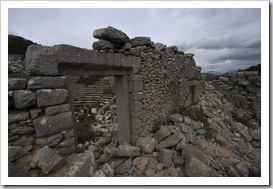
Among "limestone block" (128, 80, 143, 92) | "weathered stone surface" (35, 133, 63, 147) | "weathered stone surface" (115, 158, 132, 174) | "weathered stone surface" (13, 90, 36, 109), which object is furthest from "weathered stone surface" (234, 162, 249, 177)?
"weathered stone surface" (13, 90, 36, 109)

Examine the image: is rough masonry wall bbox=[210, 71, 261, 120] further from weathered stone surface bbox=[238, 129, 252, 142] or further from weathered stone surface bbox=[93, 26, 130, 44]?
weathered stone surface bbox=[93, 26, 130, 44]

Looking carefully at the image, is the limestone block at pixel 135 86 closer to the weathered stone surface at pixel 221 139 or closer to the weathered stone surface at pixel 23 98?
the weathered stone surface at pixel 23 98

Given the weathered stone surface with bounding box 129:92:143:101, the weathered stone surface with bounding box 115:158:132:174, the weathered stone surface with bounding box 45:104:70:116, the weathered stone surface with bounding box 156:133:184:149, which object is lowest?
the weathered stone surface with bounding box 115:158:132:174

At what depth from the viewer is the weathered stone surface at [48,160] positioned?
6.13 ft

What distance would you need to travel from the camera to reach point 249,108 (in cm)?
763

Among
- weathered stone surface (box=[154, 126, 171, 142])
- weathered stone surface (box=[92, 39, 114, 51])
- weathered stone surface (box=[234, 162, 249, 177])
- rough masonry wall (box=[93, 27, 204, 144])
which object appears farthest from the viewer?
weathered stone surface (box=[154, 126, 171, 142])

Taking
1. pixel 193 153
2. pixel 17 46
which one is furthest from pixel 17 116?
pixel 17 46

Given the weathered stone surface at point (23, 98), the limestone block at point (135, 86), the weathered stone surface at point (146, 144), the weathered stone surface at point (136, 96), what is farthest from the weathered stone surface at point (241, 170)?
the weathered stone surface at point (23, 98)

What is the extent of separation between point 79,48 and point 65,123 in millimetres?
1432

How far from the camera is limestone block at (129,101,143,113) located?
4.38 metres

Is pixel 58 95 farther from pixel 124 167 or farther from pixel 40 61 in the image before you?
pixel 124 167

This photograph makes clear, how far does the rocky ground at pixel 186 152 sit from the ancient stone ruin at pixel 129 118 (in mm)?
26

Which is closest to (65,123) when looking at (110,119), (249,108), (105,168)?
(105,168)

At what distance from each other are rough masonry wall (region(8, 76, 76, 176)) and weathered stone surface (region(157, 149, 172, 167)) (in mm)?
2515
